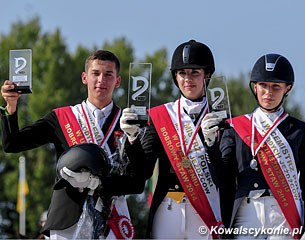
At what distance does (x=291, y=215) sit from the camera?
839 cm

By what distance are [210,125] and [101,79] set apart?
1.29 meters

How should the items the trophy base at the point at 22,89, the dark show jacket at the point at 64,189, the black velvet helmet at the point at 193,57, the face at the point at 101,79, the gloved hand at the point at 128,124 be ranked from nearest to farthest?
the gloved hand at the point at 128,124 < the dark show jacket at the point at 64,189 < the trophy base at the point at 22,89 < the black velvet helmet at the point at 193,57 < the face at the point at 101,79

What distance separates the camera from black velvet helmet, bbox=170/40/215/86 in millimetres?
8750

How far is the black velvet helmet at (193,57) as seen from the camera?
8750mm

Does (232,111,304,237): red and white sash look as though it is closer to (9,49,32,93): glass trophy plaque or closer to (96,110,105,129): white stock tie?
(96,110,105,129): white stock tie

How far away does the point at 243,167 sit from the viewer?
8.54m

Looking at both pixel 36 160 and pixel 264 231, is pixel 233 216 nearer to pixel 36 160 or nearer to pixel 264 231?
pixel 264 231

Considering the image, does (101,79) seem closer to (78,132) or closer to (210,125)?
(78,132)

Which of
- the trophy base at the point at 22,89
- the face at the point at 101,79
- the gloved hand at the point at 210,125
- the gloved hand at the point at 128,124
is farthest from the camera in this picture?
the face at the point at 101,79

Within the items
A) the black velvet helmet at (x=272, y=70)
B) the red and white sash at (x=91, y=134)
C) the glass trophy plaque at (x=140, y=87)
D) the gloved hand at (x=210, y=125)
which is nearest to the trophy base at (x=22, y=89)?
the red and white sash at (x=91, y=134)

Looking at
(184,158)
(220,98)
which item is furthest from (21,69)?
(220,98)

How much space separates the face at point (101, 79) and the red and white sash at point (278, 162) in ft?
4.07

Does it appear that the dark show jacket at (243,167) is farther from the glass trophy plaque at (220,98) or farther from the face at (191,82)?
the face at (191,82)

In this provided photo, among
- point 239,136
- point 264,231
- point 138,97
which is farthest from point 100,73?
point 264,231
